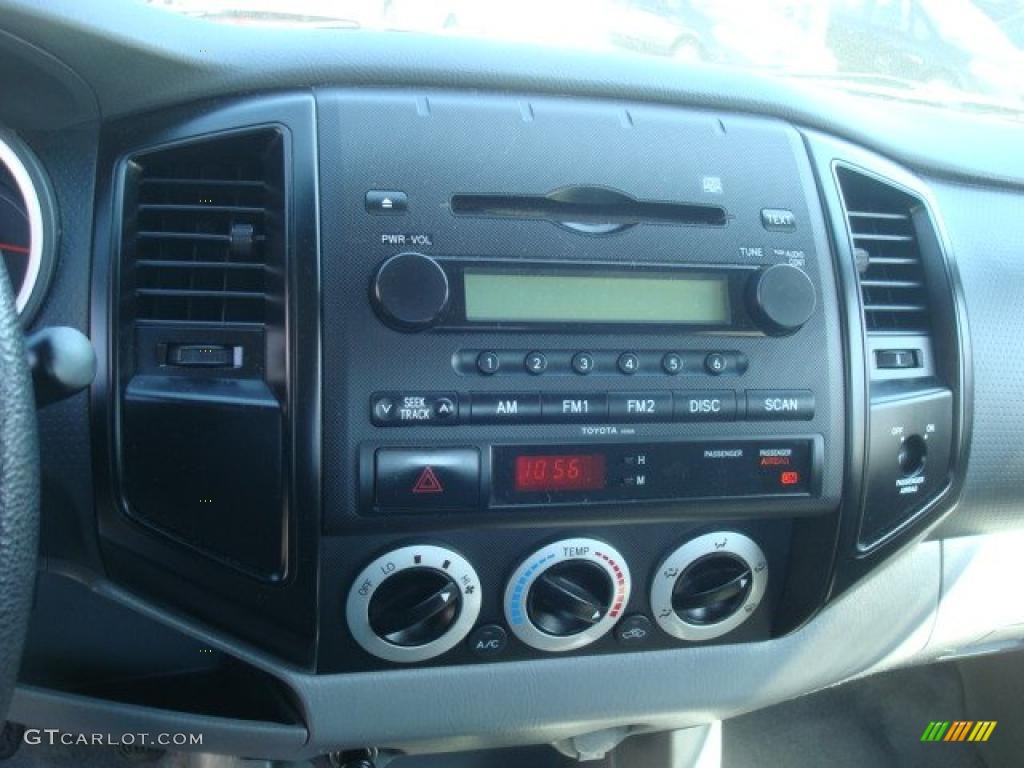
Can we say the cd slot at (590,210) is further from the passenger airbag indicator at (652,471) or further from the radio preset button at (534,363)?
the passenger airbag indicator at (652,471)

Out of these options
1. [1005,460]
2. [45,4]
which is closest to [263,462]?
[45,4]

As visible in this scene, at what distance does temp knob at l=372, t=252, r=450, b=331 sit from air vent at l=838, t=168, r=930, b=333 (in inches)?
25.6

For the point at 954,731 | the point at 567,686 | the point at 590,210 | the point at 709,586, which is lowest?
the point at 954,731

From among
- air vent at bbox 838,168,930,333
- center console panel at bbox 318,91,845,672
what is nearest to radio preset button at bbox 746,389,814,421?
center console panel at bbox 318,91,845,672

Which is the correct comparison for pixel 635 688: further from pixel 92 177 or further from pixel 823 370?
pixel 92 177

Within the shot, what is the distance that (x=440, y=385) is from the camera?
124cm

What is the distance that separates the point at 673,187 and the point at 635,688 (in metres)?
0.70

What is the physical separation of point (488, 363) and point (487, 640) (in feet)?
1.25

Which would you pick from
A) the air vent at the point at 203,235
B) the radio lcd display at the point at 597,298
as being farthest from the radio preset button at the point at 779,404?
the air vent at the point at 203,235

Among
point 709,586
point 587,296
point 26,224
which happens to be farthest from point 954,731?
point 26,224

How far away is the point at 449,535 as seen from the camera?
4.28 ft

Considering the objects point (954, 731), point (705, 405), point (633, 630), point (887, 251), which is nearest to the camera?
point (705, 405)

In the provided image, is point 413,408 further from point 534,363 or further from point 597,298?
point 597,298

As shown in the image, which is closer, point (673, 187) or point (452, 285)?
point (452, 285)
